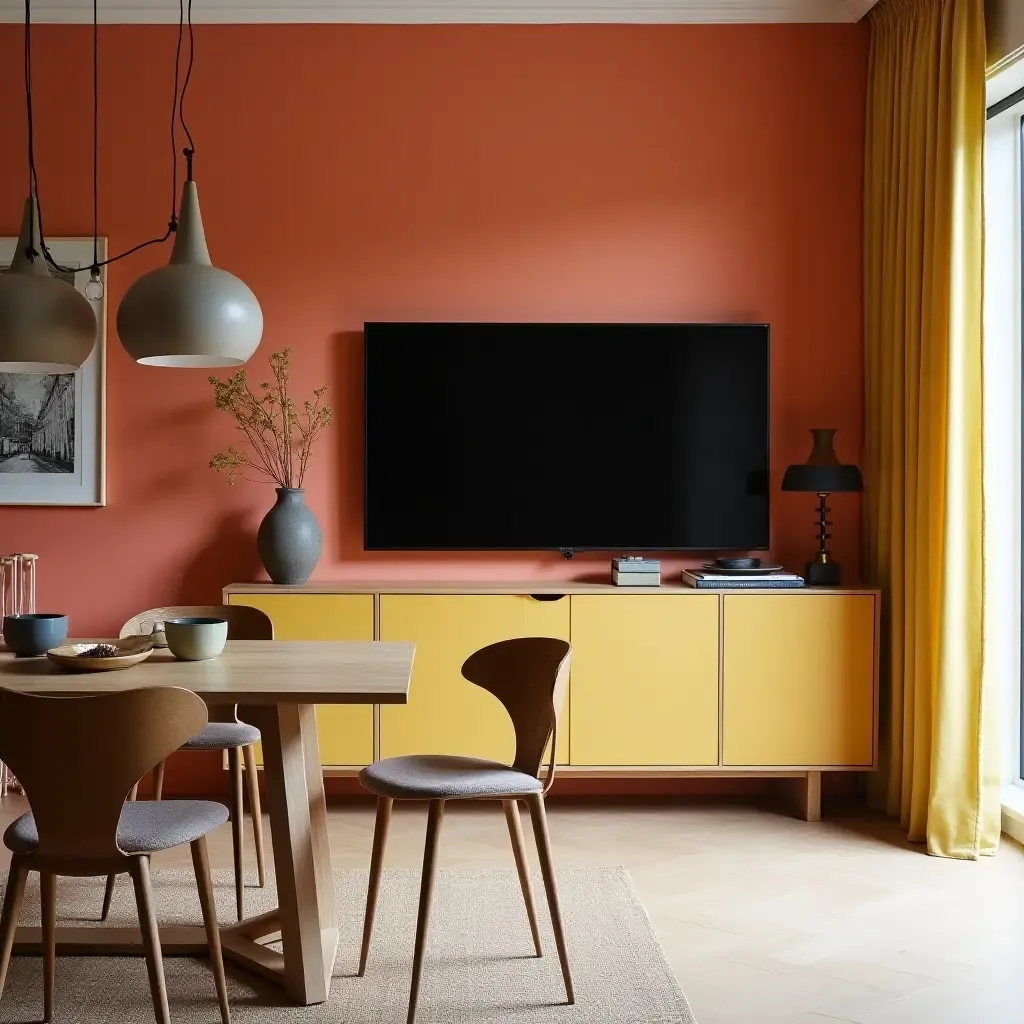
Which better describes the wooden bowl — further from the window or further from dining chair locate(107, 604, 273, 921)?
the window

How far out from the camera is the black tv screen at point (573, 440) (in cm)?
441

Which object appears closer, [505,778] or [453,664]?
[505,778]

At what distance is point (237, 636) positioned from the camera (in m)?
3.51

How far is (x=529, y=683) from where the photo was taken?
9.58 feet

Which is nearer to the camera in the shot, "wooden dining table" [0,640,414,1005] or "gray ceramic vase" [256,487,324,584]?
"wooden dining table" [0,640,414,1005]

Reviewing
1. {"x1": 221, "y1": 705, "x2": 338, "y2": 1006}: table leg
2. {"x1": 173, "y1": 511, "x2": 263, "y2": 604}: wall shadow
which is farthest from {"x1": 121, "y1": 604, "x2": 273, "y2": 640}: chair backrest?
{"x1": 173, "y1": 511, "x2": 263, "y2": 604}: wall shadow

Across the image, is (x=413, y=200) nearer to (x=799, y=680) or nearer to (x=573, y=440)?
(x=573, y=440)

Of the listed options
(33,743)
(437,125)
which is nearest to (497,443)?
(437,125)

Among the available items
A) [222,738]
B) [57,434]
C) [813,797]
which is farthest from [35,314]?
[813,797]

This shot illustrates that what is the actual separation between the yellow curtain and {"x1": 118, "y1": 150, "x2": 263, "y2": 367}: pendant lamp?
2.40 meters

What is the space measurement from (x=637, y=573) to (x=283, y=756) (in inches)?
76.0

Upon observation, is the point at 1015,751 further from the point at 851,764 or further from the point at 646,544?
the point at 646,544

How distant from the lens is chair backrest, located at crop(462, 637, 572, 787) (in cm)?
276

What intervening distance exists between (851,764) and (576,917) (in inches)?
58.8
